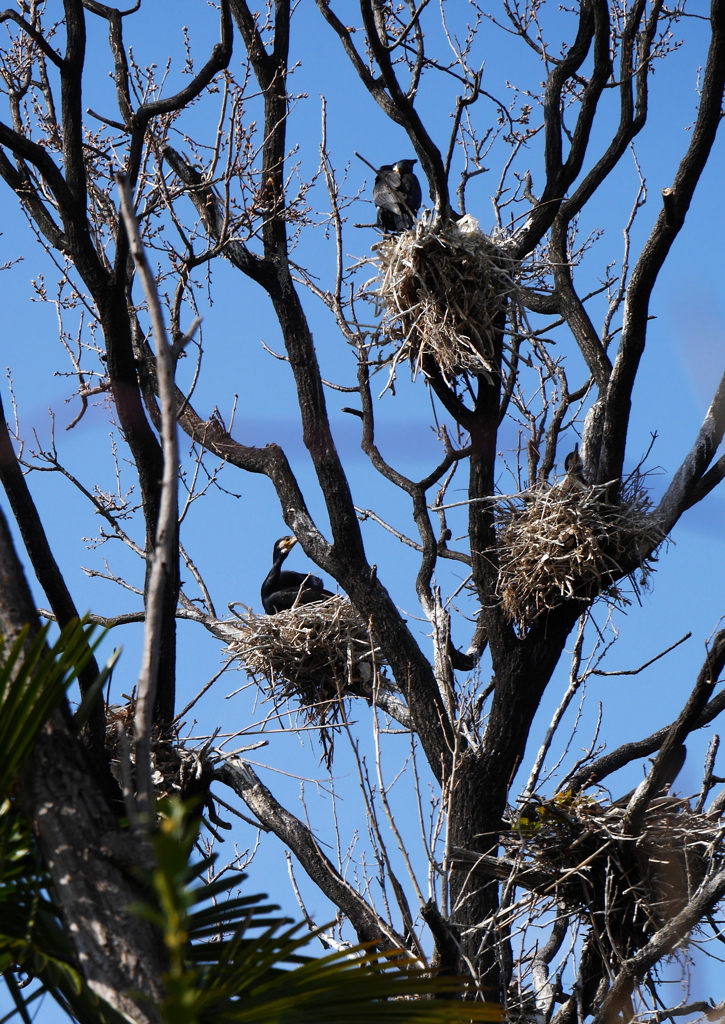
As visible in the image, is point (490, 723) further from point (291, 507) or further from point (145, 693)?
point (145, 693)

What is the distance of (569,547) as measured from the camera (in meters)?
4.81

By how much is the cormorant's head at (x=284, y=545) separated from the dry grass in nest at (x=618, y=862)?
438 cm

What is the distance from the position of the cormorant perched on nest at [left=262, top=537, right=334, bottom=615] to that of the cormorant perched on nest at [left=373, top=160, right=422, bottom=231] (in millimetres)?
1993

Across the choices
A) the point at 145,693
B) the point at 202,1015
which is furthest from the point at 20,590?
the point at 202,1015

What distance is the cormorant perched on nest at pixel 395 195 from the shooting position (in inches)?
235

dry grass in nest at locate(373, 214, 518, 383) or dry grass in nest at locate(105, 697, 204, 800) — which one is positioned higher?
dry grass in nest at locate(373, 214, 518, 383)

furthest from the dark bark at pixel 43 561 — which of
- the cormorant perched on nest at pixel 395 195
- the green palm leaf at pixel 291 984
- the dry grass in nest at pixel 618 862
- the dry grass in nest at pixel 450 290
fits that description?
the cormorant perched on nest at pixel 395 195

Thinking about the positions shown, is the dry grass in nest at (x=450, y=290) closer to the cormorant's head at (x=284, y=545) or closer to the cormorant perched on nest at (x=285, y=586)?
the cormorant perched on nest at (x=285, y=586)

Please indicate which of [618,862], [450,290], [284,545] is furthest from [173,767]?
[284,545]

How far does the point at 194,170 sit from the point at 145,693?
456 centimetres

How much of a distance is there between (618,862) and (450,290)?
2.50 metres

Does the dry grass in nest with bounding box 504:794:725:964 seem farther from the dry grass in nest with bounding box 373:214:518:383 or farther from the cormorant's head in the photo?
the cormorant's head

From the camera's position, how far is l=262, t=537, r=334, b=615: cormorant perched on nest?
718 centimetres

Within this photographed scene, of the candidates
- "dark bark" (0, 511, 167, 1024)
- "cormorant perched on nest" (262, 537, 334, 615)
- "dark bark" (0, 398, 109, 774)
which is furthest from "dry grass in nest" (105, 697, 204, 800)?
"dark bark" (0, 511, 167, 1024)
